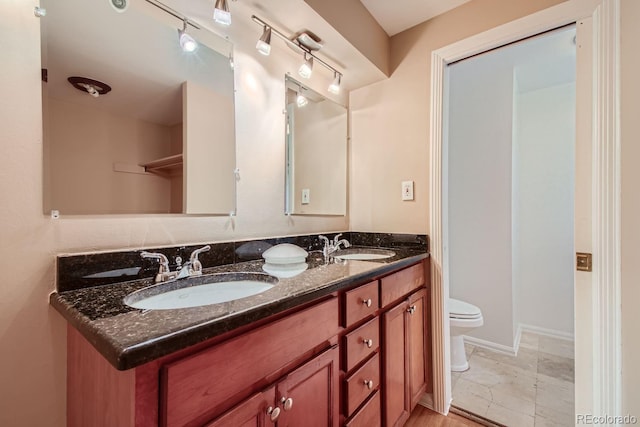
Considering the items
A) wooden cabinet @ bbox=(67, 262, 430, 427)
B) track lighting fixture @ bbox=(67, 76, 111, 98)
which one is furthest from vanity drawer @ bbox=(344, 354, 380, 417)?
track lighting fixture @ bbox=(67, 76, 111, 98)

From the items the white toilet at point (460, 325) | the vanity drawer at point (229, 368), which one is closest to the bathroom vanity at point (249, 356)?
the vanity drawer at point (229, 368)

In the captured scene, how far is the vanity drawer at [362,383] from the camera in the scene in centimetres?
95

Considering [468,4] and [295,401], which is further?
[468,4]

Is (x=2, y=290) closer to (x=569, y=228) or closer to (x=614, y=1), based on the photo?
(x=614, y=1)

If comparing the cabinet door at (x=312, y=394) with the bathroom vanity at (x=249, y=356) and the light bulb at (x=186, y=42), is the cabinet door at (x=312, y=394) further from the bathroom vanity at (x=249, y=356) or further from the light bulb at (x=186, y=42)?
the light bulb at (x=186, y=42)

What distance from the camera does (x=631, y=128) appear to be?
110 centimetres

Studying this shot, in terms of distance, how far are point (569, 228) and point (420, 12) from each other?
2207 mm

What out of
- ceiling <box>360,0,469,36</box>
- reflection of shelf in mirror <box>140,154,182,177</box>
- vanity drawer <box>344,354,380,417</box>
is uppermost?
ceiling <box>360,0,469,36</box>

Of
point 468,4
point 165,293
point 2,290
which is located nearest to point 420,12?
point 468,4

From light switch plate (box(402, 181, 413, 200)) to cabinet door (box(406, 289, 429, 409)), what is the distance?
0.57m

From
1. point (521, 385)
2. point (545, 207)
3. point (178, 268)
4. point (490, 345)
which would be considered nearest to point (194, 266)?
point (178, 268)

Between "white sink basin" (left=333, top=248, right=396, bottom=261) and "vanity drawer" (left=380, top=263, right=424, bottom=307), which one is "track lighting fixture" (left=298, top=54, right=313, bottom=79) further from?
"vanity drawer" (left=380, top=263, right=424, bottom=307)

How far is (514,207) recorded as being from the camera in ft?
7.46

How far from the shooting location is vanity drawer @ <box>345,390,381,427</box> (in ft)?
3.23
